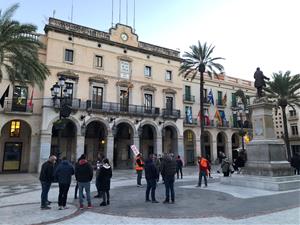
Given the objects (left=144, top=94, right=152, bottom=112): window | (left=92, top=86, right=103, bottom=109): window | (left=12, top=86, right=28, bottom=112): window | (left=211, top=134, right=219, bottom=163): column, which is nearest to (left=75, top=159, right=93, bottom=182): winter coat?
(left=12, top=86, right=28, bottom=112): window

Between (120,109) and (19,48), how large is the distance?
43.9 ft

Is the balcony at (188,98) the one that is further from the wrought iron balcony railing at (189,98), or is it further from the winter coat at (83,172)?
the winter coat at (83,172)

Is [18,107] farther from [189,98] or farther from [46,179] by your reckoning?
[189,98]

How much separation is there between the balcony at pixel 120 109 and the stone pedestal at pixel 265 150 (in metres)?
16.9

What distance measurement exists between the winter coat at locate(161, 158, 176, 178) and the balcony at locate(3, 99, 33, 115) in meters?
19.5

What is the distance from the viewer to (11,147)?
25172 mm

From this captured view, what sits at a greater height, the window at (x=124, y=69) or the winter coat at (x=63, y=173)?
the window at (x=124, y=69)

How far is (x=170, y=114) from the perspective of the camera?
104 feet

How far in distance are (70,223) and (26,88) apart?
71.0 feet

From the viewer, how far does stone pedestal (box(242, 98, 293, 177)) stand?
483 inches

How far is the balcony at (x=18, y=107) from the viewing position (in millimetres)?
23141

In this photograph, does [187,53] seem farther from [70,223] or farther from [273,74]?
[70,223]

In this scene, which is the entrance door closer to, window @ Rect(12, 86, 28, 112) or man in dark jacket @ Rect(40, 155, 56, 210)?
window @ Rect(12, 86, 28, 112)

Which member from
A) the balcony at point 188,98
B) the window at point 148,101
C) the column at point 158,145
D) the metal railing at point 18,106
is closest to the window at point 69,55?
the metal railing at point 18,106
